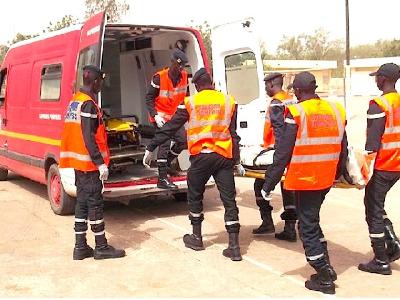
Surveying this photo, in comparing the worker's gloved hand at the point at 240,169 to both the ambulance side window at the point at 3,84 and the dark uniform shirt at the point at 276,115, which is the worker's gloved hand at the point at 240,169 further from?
the ambulance side window at the point at 3,84

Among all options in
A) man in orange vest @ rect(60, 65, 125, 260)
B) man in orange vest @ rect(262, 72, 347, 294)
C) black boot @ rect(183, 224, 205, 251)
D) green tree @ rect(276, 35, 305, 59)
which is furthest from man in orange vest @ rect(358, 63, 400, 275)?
green tree @ rect(276, 35, 305, 59)

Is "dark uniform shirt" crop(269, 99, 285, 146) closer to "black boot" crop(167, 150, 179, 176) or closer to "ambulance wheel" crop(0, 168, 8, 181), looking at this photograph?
"black boot" crop(167, 150, 179, 176)

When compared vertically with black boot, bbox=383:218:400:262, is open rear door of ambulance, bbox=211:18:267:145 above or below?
above

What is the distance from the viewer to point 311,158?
464 cm

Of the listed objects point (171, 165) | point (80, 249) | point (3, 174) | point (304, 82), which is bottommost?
point (80, 249)

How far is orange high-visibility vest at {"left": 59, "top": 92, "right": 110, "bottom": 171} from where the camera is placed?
18.4ft

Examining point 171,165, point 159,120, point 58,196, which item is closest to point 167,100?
point 159,120

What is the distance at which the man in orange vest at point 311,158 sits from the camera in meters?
4.60

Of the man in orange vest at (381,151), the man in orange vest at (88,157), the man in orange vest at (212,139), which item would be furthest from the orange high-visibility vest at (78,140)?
the man in orange vest at (381,151)

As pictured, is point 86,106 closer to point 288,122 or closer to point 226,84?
point 288,122

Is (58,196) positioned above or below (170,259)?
above

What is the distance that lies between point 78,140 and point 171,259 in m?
1.52

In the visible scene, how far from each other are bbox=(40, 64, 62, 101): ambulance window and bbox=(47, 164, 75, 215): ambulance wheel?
0.97 meters

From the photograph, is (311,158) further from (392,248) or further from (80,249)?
(80,249)
